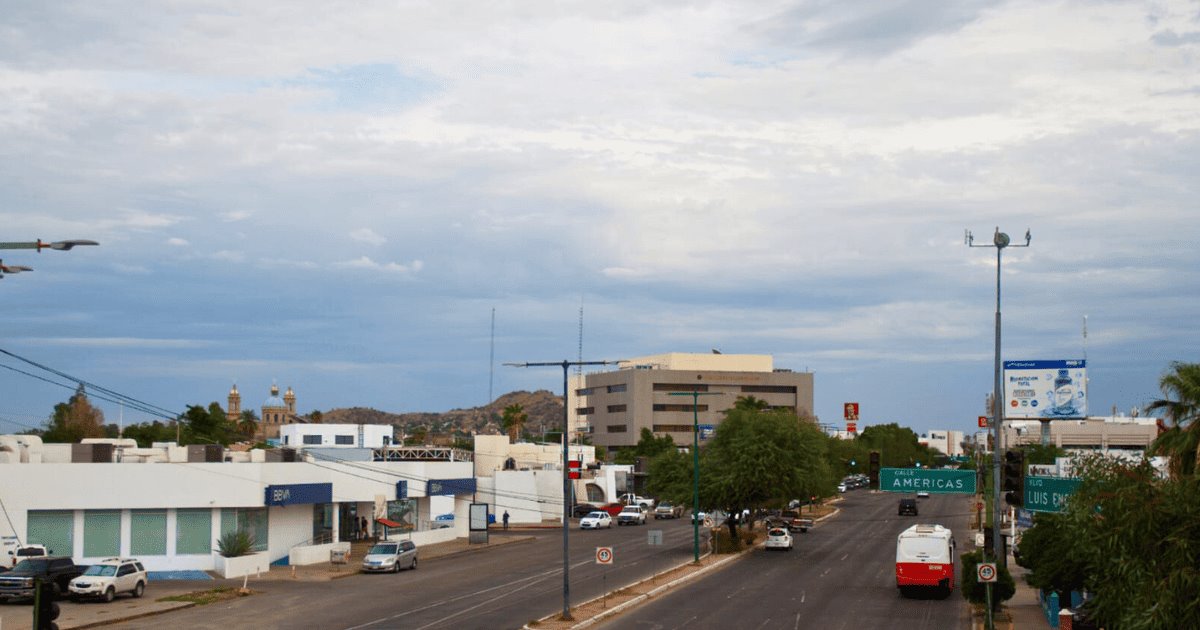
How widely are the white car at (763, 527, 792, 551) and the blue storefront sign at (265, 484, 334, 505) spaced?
24506 millimetres

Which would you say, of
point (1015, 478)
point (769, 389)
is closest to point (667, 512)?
point (769, 389)

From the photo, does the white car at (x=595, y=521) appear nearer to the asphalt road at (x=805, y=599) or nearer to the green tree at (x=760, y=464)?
the green tree at (x=760, y=464)

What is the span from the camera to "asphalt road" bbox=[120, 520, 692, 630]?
36312 millimetres

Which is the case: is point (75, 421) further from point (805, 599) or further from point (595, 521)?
point (805, 599)

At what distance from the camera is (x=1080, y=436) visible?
132125mm

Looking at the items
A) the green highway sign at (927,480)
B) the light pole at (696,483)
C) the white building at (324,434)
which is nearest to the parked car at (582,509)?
the light pole at (696,483)

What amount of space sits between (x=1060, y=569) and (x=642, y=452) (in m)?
120

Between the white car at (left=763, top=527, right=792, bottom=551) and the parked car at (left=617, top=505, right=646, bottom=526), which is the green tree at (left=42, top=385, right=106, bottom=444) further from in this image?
the white car at (left=763, top=527, right=792, bottom=551)

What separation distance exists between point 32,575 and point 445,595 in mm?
14327

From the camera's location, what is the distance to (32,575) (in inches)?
1594

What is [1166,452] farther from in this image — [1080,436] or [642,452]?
[642,452]

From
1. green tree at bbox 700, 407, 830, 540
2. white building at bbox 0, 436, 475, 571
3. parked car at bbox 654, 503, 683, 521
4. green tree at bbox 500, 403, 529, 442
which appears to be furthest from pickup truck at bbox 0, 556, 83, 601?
green tree at bbox 500, 403, 529, 442

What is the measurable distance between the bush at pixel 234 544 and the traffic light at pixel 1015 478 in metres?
37.2

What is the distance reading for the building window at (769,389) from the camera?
179 m
